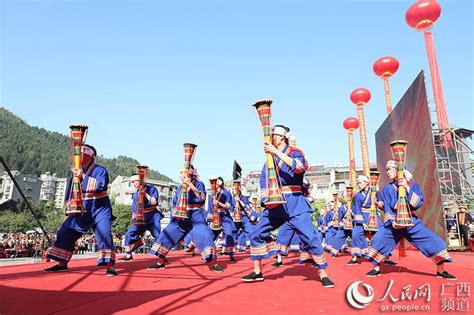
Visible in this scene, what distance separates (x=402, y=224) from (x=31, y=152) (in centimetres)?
10902

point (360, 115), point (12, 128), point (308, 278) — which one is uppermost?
point (12, 128)

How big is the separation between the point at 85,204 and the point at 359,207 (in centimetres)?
531

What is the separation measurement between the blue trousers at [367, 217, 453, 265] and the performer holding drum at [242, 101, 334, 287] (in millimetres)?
1350

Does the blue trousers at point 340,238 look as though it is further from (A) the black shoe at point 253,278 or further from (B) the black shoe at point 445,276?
(A) the black shoe at point 253,278

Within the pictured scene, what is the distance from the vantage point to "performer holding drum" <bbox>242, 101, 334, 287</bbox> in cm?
403

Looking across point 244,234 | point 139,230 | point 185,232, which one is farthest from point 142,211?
point 244,234

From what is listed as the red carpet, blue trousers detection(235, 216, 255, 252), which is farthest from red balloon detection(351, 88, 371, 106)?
the red carpet

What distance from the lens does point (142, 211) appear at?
715 cm

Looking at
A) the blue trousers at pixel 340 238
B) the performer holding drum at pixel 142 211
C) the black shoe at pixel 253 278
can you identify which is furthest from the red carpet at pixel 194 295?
the blue trousers at pixel 340 238

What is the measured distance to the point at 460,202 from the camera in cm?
1207

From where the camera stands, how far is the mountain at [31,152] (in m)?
90.9

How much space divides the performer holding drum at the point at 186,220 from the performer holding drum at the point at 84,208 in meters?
0.92

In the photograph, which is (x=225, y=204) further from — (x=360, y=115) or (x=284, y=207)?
(x=360, y=115)

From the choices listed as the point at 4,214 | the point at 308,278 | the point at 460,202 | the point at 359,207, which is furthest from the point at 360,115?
the point at 4,214
